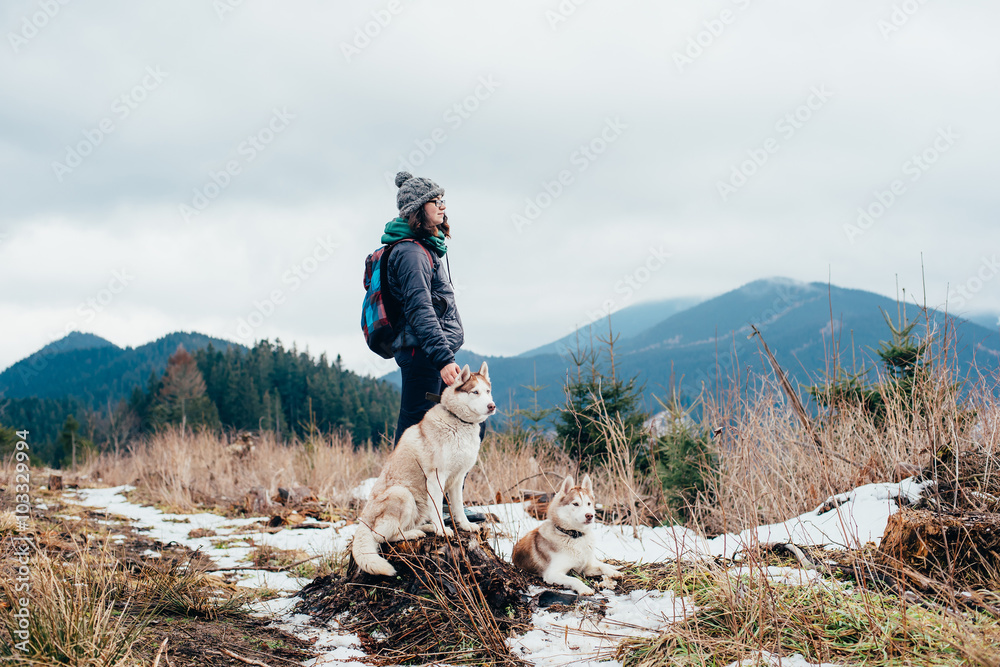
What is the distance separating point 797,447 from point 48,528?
744cm

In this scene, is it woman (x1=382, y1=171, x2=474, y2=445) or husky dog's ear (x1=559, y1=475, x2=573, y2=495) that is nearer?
woman (x1=382, y1=171, x2=474, y2=445)

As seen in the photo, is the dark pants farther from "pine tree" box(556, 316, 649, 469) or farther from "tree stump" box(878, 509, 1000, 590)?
"pine tree" box(556, 316, 649, 469)

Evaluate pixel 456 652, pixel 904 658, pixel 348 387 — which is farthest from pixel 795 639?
pixel 348 387

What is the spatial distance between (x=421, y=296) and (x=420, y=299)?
0.07 feet

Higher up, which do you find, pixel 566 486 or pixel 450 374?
pixel 450 374

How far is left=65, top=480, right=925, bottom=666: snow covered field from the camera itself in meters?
3.14

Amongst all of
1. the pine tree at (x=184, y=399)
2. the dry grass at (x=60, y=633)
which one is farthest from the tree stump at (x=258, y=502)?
the pine tree at (x=184, y=399)

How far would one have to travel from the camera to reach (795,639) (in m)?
2.80

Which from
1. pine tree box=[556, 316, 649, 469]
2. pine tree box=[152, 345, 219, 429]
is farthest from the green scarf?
pine tree box=[152, 345, 219, 429]

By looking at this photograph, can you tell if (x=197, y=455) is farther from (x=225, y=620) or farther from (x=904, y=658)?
(x=904, y=658)

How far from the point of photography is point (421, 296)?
13.1 feet

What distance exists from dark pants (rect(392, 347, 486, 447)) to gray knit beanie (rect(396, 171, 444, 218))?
3.30 ft

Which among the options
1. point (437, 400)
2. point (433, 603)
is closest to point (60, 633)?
point (433, 603)

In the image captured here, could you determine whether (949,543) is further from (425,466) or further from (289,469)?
(289,469)
